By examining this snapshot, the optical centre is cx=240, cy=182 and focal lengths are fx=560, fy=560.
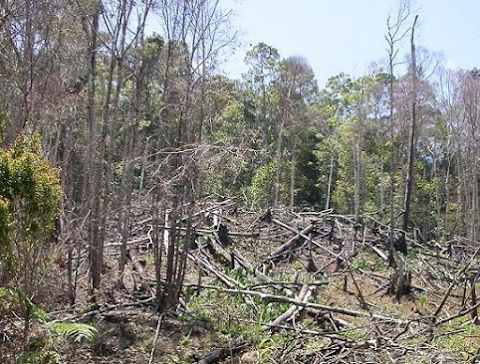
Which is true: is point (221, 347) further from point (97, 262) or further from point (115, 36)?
point (115, 36)

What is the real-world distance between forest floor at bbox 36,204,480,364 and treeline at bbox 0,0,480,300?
81cm

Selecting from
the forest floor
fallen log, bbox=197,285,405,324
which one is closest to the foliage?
the forest floor

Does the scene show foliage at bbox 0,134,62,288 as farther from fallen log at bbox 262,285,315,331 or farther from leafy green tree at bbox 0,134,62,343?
fallen log at bbox 262,285,315,331

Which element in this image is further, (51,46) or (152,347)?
(51,46)

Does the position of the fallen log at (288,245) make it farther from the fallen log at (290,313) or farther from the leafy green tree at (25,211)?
the leafy green tree at (25,211)

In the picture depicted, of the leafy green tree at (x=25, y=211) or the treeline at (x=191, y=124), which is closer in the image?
the leafy green tree at (x=25, y=211)

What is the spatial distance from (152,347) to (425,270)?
8787mm

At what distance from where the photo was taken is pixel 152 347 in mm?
7594

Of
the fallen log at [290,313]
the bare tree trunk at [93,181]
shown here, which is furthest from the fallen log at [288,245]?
the bare tree trunk at [93,181]

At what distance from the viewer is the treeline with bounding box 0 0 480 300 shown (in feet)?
30.7

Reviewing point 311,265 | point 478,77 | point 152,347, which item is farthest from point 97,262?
point 478,77

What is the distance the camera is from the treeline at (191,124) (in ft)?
30.7

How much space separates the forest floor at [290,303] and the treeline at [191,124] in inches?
31.9

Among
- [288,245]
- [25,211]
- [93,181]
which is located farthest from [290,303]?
[288,245]
